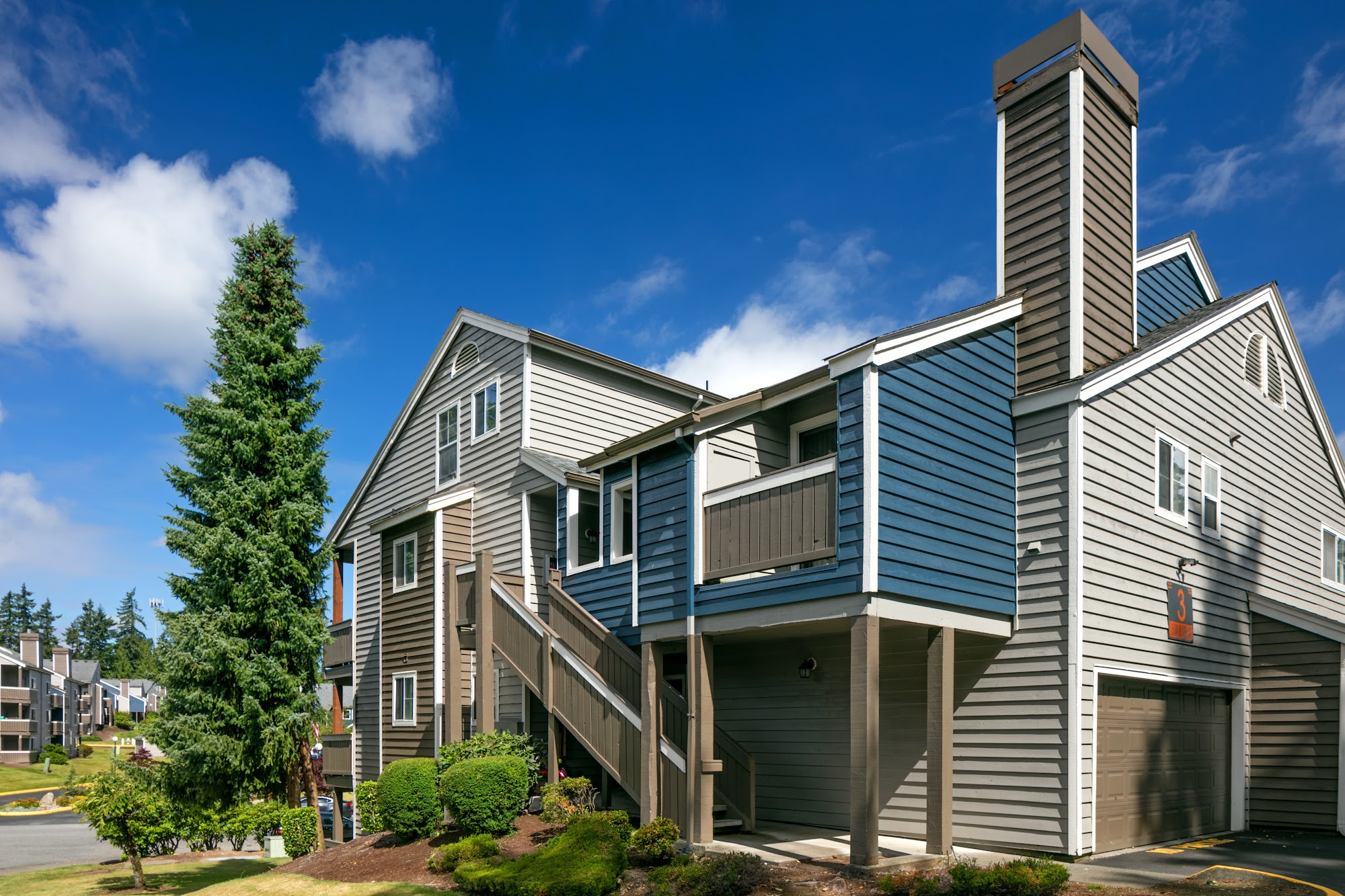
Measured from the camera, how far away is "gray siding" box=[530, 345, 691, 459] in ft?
61.5

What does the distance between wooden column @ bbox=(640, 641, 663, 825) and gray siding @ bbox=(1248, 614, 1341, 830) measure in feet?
30.1

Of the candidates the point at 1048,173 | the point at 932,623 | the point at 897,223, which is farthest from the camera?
the point at 897,223

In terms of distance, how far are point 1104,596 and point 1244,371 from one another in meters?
6.59

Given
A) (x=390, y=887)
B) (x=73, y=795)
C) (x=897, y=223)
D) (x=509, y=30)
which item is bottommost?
(x=73, y=795)

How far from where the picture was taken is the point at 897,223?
31453mm

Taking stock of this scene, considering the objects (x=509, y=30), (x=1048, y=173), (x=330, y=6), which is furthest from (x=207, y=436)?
(x=1048, y=173)

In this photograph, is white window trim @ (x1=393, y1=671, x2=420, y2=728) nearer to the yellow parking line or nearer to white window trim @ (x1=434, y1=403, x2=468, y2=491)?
white window trim @ (x1=434, y1=403, x2=468, y2=491)

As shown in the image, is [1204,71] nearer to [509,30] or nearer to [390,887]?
[509,30]

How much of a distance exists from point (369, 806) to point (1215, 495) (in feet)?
49.0

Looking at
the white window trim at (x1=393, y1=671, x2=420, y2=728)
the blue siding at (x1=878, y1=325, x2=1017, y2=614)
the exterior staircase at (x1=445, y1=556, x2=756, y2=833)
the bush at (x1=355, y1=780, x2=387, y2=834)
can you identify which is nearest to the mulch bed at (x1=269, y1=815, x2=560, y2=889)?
the bush at (x1=355, y1=780, x2=387, y2=834)

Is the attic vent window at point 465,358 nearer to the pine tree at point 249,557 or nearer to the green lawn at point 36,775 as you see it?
the pine tree at point 249,557

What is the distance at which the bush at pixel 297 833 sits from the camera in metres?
17.8

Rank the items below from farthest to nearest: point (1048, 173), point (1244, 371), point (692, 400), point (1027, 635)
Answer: point (692, 400) < point (1244, 371) < point (1048, 173) < point (1027, 635)

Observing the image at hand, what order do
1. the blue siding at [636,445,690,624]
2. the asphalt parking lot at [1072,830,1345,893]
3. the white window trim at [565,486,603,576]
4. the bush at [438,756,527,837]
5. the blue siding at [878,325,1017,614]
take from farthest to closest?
the white window trim at [565,486,603,576]
the bush at [438,756,527,837]
the blue siding at [636,445,690,624]
the blue siding at [878,325,1017,614]
the asphalt parking lot at [1072,830,1345,893]
